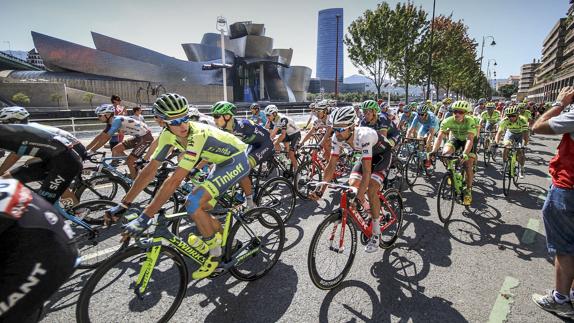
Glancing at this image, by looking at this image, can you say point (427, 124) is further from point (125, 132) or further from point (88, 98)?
point (88, 98)

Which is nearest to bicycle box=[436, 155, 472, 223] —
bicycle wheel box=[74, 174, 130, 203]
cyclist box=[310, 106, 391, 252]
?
cyclist box=[310, 106, 391, 252]

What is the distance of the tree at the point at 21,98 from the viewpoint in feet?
108

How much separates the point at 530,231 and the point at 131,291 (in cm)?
611

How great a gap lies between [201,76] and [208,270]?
→ 6168 cm

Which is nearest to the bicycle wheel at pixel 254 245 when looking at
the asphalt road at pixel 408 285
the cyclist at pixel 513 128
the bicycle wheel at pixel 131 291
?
the asphalt road at pixel 408 285

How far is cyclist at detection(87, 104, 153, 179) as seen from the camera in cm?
606

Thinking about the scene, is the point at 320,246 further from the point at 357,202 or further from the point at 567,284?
the point at 567,284

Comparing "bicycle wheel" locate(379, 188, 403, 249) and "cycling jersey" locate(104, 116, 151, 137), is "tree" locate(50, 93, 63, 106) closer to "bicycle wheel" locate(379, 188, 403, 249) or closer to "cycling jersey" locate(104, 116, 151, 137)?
"cycling jersey" locate(104, 116, 151, 137)

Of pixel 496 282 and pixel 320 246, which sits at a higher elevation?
pixel 320 246

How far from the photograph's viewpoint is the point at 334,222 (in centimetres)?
354

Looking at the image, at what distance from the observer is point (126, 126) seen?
6531 millimetres

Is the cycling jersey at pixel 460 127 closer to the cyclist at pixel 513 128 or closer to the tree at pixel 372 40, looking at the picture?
the cyclist at pixel 513 128

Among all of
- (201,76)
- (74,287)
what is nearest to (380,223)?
(74,287)

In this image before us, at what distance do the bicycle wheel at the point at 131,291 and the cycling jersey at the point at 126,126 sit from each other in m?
4.11
